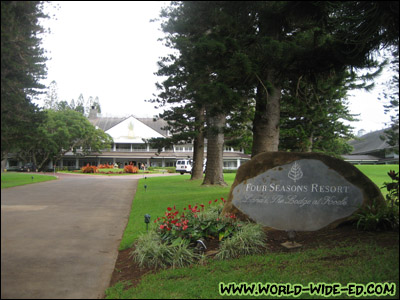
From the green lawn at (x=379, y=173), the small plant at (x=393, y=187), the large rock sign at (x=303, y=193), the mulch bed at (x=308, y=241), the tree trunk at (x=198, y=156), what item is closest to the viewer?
the mulch bed at (x=308, y=241)

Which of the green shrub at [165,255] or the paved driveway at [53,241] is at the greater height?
the paved driveway at [53,241]

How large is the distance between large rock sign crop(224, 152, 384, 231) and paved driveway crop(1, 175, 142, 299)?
4813 millimetres

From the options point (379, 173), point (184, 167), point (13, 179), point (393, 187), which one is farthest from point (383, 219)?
point (184, 167)

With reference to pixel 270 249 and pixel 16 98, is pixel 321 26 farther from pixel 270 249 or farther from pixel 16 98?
pixel 16 98

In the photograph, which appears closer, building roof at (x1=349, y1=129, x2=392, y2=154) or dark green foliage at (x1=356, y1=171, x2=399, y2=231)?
dark green foliage at (x1=356, y1=171, x2=399, y2=231)

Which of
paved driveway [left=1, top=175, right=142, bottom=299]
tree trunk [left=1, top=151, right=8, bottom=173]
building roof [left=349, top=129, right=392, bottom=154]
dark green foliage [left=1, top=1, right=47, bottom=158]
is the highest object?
building roof [left=349, top=129, right=392, bottom=154]

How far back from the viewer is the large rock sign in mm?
6402

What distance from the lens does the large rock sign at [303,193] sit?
6.40 m

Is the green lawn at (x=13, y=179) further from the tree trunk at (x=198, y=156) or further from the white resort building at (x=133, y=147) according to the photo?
the white resort building at (x=133, y=147)

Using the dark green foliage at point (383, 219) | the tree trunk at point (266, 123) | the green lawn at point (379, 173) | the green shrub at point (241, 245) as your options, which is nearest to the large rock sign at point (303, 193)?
the dark green foliage at point (383, 219)

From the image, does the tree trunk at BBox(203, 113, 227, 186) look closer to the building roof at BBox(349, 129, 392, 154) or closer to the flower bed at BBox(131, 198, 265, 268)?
the building roof at BBox(349, 129, 392, 154)

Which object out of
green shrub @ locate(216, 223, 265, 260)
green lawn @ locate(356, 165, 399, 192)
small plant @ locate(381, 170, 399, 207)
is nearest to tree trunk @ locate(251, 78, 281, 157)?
small plant @ locate(381, 170, 399, 207)

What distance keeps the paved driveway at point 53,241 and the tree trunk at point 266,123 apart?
7.67 m

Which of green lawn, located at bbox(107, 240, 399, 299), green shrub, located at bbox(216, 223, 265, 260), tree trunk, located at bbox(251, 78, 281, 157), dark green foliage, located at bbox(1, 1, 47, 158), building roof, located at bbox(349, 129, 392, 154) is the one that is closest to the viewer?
dark green foliage, located at bbox(1, 1, 47, 158)
